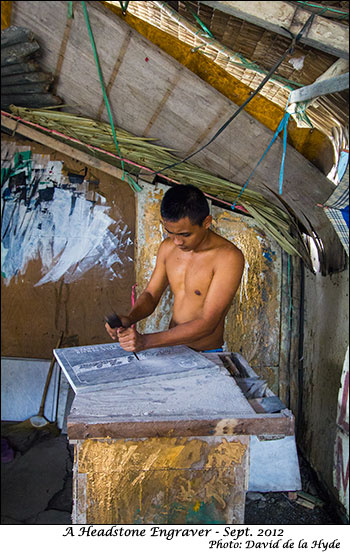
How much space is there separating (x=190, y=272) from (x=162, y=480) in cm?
150

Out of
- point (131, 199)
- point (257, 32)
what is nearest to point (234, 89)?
point (257, 32)

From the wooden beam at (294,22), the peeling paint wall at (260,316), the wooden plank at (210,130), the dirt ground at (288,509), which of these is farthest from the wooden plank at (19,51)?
the dirt ground at (288,509)

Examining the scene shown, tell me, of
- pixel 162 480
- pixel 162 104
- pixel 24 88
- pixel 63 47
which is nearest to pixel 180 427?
pixel 162 480

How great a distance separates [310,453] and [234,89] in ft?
8.22

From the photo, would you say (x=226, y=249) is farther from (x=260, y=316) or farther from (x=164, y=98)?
(x=260, y=316)

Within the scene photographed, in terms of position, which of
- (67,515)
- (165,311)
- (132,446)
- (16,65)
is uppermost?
(16,65)

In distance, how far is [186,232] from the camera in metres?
2.73

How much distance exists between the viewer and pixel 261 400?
5.90 ft

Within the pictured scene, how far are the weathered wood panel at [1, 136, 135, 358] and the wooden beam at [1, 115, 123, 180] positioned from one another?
21 cm

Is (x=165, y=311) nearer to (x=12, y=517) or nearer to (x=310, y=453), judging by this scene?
(x=310, y=453)

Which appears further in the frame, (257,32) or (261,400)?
(257,32)

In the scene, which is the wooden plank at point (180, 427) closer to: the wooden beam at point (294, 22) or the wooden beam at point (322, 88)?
the wooden beam at point (322, 88)

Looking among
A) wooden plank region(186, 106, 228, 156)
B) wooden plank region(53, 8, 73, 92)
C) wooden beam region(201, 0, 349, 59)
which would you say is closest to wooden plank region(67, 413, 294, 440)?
wooden beam region(201, 0, 349, 59)
